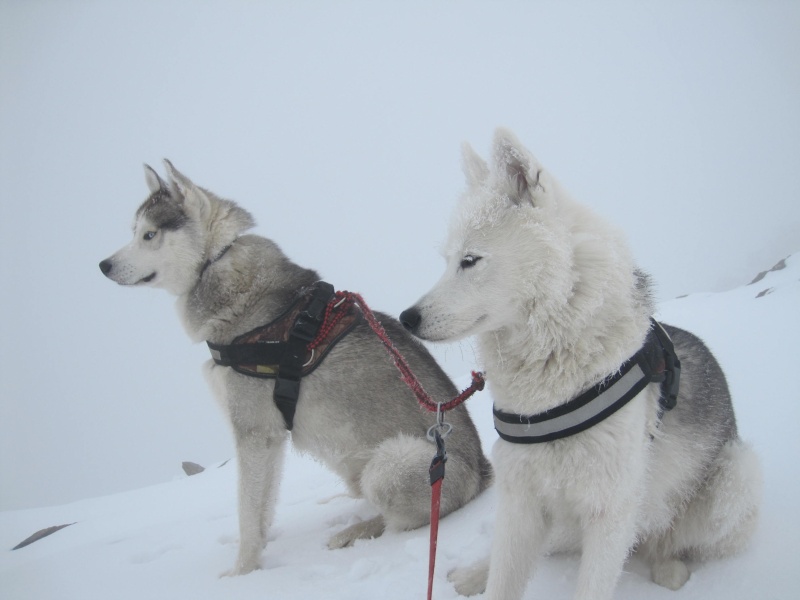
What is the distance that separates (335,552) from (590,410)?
7.80ft

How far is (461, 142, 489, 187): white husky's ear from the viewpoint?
2399mm

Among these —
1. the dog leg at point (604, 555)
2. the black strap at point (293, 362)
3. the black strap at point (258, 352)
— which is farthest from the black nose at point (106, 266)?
the dog leg at point (604, 555)

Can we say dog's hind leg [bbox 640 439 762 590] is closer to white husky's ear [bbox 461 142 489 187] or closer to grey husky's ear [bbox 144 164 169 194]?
white husky's ear [bbox 461 142 489 187]

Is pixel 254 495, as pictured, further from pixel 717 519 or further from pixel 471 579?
pixel 717 519

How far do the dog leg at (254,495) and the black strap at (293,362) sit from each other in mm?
288

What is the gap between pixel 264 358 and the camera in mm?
3340

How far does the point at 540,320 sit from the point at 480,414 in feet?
16.4

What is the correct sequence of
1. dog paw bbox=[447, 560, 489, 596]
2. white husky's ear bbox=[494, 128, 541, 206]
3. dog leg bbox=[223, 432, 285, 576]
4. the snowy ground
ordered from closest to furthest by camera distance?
white husky's ear bbox=[494, 128, 541, 206] < the snowy ground < dog paw bbox=[447, 560, 489, 596] < dog leg bbox=[223, 432, 285, 576]

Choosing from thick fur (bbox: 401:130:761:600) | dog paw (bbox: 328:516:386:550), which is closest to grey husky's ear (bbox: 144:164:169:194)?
thick fur (bbox: 401:130:761:600)

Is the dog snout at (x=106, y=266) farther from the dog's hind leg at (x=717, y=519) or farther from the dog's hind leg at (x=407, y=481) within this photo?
the dog's hind leg at (x=717, y=519)

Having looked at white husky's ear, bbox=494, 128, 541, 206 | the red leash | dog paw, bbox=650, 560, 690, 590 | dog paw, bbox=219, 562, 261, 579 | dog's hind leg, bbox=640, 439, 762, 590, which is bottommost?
dog paw, bbox=219, 562, 261, 579

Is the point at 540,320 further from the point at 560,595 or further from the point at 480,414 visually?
the point at 480,414

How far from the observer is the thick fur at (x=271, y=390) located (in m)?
3.34

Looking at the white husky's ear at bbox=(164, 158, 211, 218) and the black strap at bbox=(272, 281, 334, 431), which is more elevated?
the white husky's ear at bbox=(164, 158, 211, 218)
